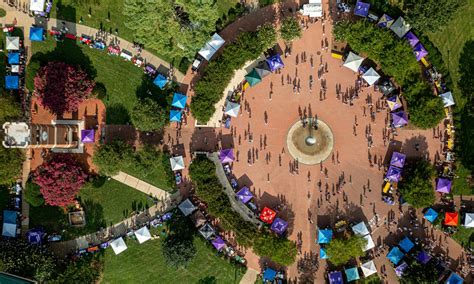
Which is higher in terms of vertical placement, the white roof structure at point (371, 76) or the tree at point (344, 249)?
the white roof structure at point (371, 76)

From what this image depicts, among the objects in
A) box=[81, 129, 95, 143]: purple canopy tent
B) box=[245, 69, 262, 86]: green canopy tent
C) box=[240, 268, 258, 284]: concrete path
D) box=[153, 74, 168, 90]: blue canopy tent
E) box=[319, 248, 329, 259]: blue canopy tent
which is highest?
box=[245, 69, 262, 86]: green canopy tent

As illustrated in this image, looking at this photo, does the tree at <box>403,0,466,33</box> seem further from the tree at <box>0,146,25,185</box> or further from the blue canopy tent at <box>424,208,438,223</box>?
the tree at <box>0,146,25,185</box>

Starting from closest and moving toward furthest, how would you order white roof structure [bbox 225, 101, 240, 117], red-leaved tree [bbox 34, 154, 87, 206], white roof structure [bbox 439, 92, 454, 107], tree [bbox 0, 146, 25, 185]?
tree [bbox 0, 146, 25, 185] < red-leaved tree [bbox 34, 154, 87, 206] < white roof structure [bbox 439, 92, 454, 107] < white roof structure [bbox 225, 101, 240, 117]

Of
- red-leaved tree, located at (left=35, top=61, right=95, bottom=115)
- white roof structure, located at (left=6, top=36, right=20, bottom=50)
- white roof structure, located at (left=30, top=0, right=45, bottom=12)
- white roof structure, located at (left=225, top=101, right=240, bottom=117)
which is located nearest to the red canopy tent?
white roof structure, located at (left=225, top=101, right=240, bottom=117)

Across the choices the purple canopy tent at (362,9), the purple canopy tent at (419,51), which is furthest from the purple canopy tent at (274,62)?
the purple canopy tent at (419,51)

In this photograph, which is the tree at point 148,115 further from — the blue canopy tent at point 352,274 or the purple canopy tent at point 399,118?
the blue canopy tent at point 352,274

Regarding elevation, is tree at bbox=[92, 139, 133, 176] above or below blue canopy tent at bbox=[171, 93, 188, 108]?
below
